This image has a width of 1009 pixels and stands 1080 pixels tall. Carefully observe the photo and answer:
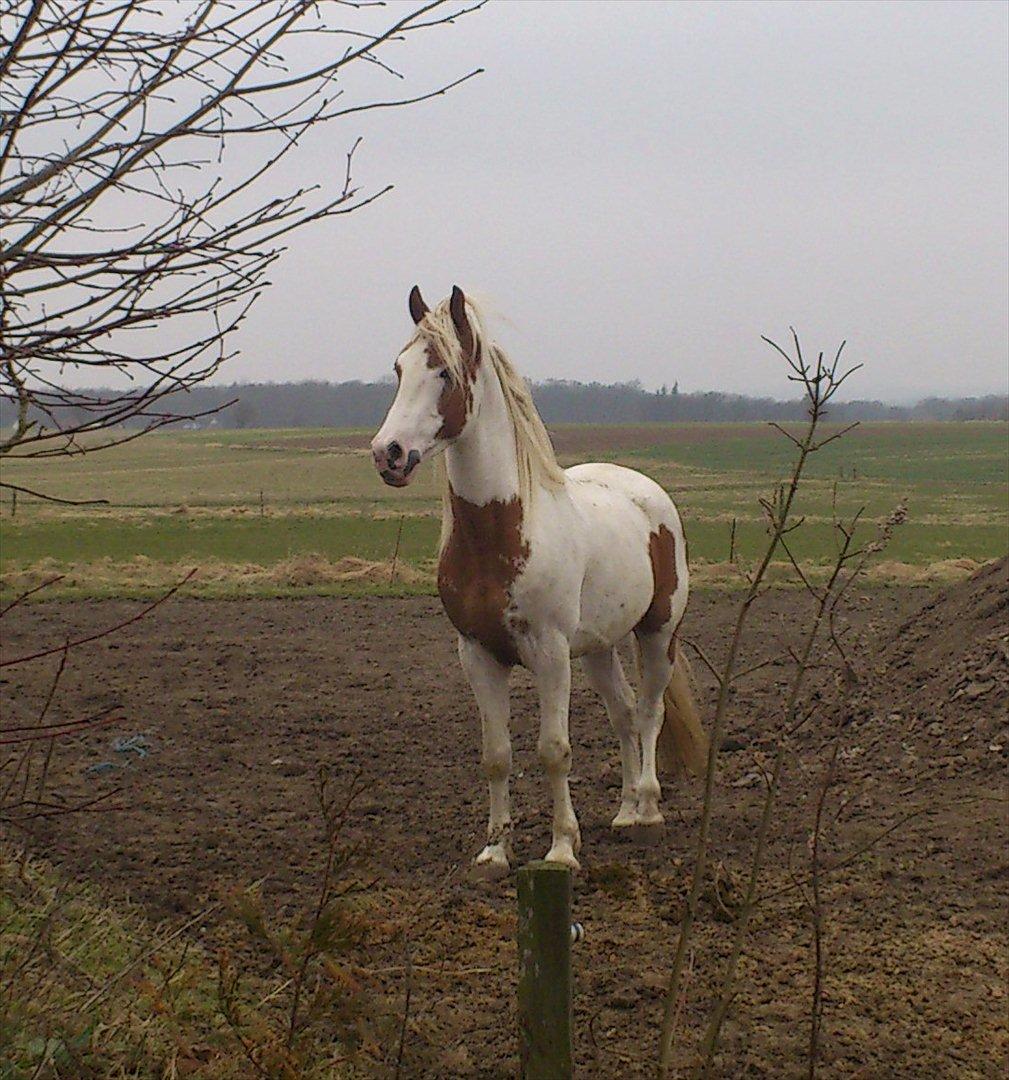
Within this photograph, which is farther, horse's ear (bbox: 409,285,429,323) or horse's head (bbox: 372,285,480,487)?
horse's ear (bbox: 409,285,429,323)

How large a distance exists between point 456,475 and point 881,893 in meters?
2.66

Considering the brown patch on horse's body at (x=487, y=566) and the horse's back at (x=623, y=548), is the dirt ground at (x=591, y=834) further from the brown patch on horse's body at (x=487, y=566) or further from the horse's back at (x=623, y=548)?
the horse's back at (x=623, y=548)

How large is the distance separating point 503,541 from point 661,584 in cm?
147

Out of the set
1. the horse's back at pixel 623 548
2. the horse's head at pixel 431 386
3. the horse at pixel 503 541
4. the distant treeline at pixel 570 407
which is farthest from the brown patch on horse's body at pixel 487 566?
the distant treeline at pixel 570 407

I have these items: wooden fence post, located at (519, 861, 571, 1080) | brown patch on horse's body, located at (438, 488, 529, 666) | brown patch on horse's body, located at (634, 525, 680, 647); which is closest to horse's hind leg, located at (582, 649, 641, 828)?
brown patch on horse's body, located at (634, 525, 680, 647)

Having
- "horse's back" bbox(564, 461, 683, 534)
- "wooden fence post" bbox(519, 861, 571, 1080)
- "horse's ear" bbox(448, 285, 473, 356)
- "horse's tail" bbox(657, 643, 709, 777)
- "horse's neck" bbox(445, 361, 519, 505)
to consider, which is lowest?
"horse's tail" bbox(657, 643, 709, 777)

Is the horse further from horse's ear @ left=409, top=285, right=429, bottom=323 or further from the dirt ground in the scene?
the dirt ground

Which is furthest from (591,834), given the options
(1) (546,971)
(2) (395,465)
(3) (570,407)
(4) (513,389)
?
(3) (570,407)

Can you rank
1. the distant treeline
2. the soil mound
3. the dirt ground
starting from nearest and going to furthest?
the dirt ground
the soil mound
the distant treeline

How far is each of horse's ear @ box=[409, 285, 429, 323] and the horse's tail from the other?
2704 millimetres

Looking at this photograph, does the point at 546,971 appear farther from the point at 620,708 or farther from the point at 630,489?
the point at 630,489

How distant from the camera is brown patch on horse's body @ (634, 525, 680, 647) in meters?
6.71

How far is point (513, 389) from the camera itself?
5.78m

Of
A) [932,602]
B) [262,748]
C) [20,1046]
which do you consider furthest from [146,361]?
[932,602]
